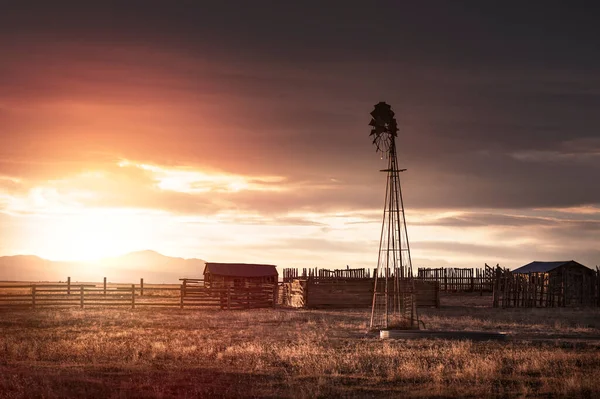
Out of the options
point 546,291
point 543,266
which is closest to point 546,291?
point 546,291

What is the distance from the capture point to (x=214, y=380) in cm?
1928

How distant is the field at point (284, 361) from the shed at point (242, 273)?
2153 centimetres

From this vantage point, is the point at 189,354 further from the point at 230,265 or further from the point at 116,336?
the point at 230,265

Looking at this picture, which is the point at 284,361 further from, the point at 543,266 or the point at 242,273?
the point at 543,266

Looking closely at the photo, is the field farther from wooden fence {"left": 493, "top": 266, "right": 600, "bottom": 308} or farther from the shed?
the shed

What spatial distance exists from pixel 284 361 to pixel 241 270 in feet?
126

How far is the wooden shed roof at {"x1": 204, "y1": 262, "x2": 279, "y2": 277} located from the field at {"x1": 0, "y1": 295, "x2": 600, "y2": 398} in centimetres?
2151

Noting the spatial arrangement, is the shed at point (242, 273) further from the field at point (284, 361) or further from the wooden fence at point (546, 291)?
the field at point (284, 361)

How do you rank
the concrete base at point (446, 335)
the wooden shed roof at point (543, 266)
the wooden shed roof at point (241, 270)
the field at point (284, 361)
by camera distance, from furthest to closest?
the wooden shed roof at point (543, 266) < the wooden shed roof at point (241, 270) < the concrete base at point (446, 335) < the field at point (284, 361)

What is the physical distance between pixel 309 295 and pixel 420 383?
1395 inches

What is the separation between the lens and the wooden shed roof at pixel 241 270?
198 feet

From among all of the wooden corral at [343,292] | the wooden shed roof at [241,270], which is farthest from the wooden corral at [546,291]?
the wooden shed roof at [241,270]

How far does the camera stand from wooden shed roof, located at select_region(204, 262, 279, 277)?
60487 mm

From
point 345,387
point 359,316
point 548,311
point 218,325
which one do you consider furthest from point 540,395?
point 548,311
